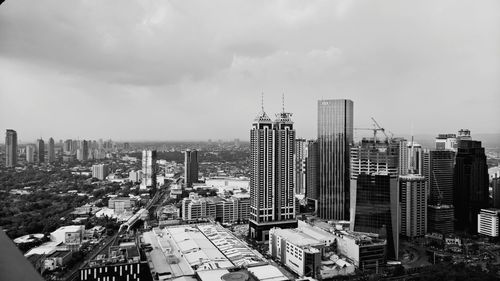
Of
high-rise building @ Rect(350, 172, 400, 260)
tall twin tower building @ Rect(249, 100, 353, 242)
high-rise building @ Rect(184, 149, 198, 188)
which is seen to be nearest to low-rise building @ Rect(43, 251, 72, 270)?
tall twin tower building @ Rect(249, 100, 353, 242)

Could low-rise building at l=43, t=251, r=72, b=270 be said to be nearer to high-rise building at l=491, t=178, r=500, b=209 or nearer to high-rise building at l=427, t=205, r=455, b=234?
high-rise building at l=427, t=205, r=455, b=234

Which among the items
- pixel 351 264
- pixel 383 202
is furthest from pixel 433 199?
pixel 351 264

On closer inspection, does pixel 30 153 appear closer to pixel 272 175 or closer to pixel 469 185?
pixel 272 175

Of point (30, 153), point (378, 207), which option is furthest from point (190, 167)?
point (378, 207)

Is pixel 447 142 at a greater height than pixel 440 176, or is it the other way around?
pixel 447 142

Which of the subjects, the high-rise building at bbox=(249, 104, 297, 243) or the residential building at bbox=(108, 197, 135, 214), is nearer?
the high-rise building at bbox=(249, 104, 297, 243)

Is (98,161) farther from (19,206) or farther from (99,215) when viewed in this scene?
(19,206)
